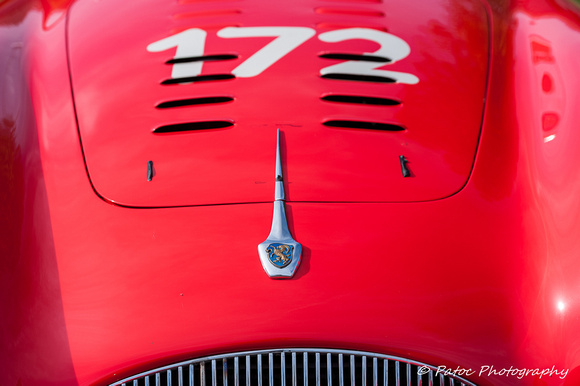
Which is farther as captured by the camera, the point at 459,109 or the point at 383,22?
the point at 383,22

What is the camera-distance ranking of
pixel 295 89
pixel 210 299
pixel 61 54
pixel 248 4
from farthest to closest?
pixel 248 4, pixel 61 54, pixel 295 89, pixel 210 299

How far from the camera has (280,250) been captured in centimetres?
143

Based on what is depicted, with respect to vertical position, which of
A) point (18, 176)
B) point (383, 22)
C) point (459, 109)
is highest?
point (383, 22)

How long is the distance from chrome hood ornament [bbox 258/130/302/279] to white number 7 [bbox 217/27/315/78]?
1.59 feet

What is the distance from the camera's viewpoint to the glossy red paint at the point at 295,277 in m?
1.38

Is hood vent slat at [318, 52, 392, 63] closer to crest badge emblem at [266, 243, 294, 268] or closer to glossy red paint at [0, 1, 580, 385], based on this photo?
glossy red paint at [0, 1, 580, 385]

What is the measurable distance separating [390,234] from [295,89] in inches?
20.0

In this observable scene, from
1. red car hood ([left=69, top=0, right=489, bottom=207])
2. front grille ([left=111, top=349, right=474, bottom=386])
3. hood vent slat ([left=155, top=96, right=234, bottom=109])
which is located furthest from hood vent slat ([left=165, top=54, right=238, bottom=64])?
front grille ([left=111, top=349, right=474, bottom=386])

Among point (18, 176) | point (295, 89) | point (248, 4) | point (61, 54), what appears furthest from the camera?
point (248, 4)

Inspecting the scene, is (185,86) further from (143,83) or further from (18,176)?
(18,176)

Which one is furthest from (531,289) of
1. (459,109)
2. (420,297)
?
(459,109)

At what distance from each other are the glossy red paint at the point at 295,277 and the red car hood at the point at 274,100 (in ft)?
0.14

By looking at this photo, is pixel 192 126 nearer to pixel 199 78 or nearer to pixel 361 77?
pixel 199 78

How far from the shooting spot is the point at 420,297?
1.41 metres
